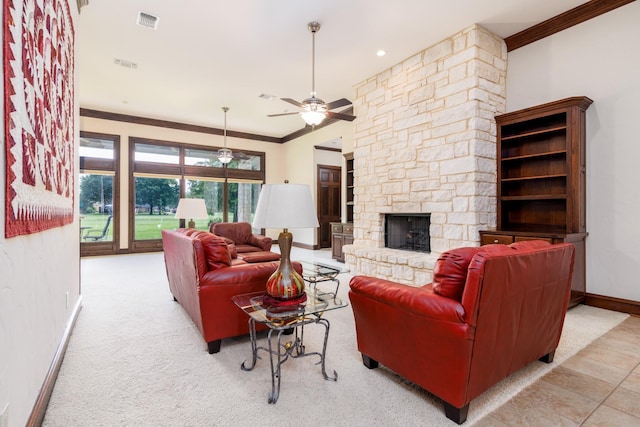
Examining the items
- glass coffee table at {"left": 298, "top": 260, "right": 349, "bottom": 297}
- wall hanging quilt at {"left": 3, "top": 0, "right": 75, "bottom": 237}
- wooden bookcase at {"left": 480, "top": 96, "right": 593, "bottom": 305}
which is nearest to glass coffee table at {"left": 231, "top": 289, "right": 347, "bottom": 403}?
glass coffee table at {"left": 298, "top": 260, "right": 349, "bottom": 297}

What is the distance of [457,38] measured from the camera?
13.4ft

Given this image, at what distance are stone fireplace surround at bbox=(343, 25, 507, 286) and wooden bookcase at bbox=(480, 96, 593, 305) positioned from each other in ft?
0.77

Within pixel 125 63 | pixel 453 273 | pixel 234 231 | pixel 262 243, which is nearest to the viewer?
pixel 453 273

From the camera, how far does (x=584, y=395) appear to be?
6.15ft

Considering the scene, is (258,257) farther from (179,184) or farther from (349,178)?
(179,184)

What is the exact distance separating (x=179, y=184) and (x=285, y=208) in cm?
712

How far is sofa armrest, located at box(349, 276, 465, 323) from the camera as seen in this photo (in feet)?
5.02

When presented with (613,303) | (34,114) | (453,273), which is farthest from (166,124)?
(613,303)

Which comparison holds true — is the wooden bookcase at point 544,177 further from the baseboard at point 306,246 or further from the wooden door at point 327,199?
the baseboard at point 306,246

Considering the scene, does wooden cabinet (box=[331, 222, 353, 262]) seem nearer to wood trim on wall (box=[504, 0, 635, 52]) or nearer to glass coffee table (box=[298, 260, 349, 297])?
glass coffee table (box=[298, 260, 349, 297])

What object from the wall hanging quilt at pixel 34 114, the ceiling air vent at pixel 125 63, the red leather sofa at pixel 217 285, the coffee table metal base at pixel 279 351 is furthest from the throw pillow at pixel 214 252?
the ceiling air vent at pixel 125 63

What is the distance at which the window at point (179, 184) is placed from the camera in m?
7.65

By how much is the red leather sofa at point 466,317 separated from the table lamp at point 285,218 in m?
0.41

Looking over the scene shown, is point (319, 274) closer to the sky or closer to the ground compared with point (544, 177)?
closer to the ground
